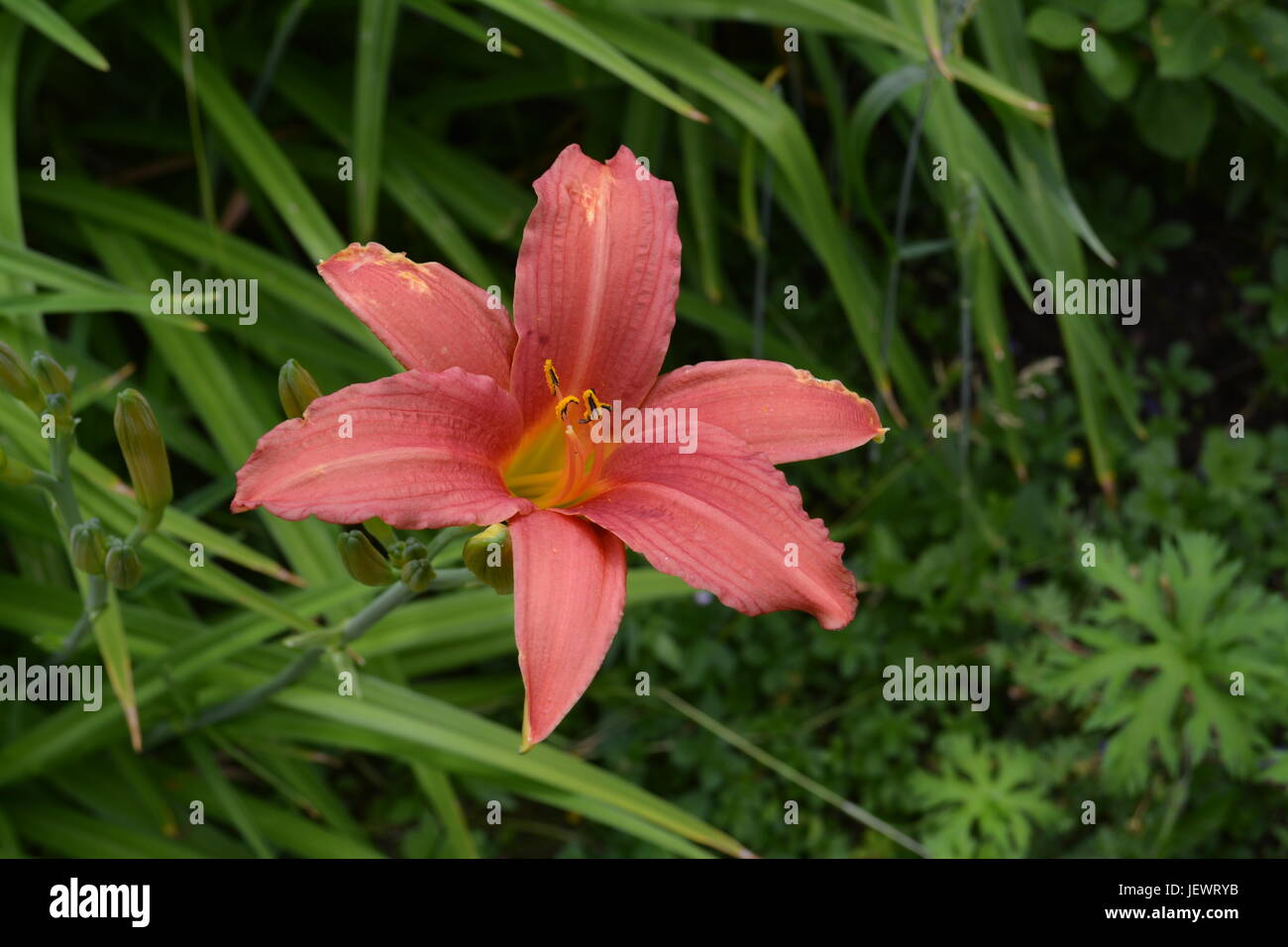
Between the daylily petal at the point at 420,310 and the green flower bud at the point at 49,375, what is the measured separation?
410mm

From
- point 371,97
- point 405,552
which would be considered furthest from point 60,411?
point 371,97

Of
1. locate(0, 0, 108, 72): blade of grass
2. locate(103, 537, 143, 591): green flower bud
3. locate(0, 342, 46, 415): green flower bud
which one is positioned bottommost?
locate(103, 537, 143, 591): green flower bud

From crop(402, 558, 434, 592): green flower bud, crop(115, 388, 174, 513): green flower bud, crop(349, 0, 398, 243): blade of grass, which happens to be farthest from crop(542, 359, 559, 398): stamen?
crop(349, 0, 398, 243): blade of grass

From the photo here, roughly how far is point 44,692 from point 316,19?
5.07ft

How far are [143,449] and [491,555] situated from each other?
0.44 meters

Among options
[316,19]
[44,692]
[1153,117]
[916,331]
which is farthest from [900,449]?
[44,692]

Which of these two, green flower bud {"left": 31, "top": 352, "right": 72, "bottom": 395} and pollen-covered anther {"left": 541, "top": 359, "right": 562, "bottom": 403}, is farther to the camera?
green flower bud {"left": 31, "top": 352, "right": 72, "bottom": 395}

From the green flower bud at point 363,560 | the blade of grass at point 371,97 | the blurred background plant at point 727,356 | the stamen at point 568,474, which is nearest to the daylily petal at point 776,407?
the stamen at point 568,474

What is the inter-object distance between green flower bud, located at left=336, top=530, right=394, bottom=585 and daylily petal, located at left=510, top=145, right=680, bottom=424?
8.8 inches

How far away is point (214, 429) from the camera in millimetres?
1997

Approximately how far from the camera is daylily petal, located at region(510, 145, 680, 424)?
42.9 inches

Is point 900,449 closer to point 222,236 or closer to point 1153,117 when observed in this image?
point 1153,117

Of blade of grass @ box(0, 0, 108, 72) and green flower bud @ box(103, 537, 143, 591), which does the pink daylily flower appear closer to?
green flower bud @ box(103, 537, 143, 591)

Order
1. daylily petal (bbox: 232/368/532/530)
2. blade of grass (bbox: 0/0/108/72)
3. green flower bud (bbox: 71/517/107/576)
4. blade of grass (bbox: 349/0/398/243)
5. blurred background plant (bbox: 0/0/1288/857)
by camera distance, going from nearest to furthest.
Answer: daylily petal (bbox: 232/368/532/530)
green flower bud (bbox: 71/517/107/576)
blade of grass (bbox: 0/0/108/72)
blurred background plant (bbox: 0/0/1288/857)
blade of grass (bbox: 349/0/398/243)
